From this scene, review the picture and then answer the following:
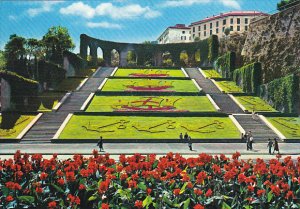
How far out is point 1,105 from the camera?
43.5 m

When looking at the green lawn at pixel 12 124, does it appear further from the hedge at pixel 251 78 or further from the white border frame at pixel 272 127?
the hedge at pixel 251 78

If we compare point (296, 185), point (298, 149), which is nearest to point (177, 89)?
point (298, 149)

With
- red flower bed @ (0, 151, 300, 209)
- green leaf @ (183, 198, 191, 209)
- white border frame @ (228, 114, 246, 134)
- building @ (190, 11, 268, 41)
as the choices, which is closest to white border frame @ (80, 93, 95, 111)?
white border frame @ (228, 114, 246, 134)

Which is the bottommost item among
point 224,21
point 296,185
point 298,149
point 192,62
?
point 298,149

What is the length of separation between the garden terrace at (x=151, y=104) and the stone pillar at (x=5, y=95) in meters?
8.74

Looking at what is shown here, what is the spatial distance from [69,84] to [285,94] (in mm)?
32284

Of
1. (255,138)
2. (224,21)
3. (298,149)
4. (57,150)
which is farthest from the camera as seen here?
(224,21)

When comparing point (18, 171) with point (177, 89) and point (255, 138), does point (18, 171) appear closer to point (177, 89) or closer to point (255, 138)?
point (255, 138)

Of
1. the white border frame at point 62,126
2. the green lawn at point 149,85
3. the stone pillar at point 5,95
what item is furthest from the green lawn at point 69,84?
the white border frame at point 62,126

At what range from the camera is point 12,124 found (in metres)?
39.2

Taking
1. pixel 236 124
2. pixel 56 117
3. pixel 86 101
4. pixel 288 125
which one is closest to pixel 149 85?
pixel 86 101

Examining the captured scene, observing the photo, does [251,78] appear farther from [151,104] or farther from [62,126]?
[62,126]

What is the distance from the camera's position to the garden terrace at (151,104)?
1802 inches

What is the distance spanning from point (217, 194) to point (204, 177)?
68 cm
